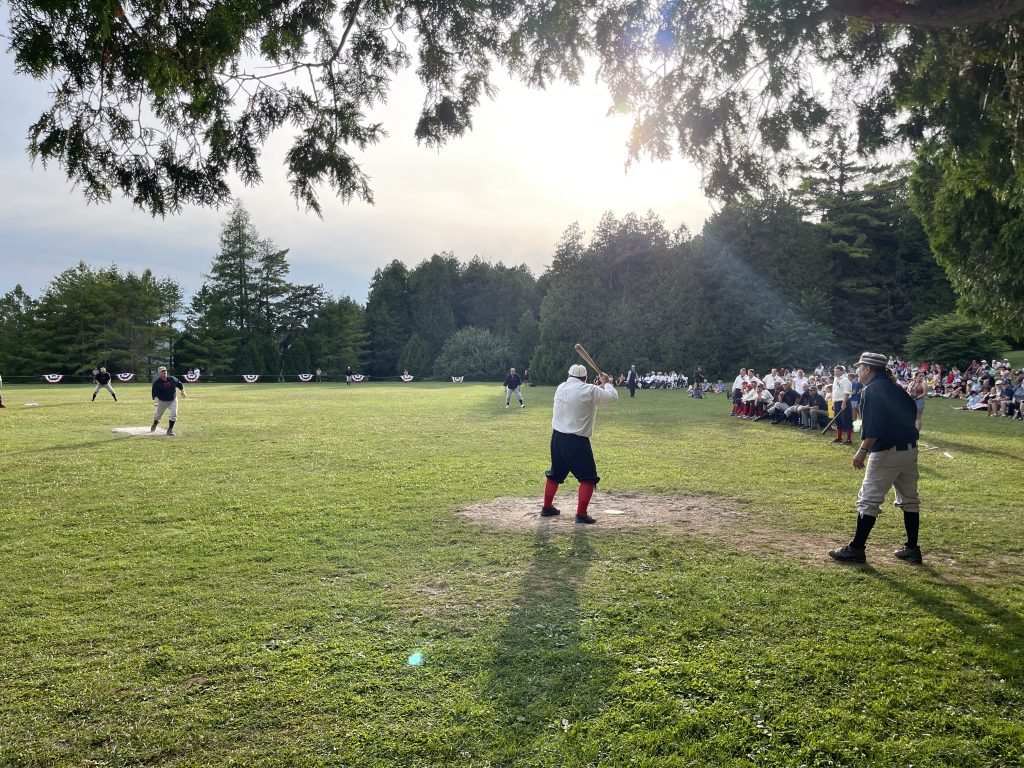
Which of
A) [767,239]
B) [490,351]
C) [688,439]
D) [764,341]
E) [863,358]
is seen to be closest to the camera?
[863,358]

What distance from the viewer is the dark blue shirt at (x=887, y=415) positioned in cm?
689

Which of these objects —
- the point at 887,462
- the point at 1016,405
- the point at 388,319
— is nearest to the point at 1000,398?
the point at 1016,405

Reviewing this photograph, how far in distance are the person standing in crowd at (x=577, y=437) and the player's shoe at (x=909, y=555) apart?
3413 millimetres

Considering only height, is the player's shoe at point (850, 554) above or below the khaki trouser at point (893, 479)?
below

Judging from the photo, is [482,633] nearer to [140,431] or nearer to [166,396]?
[166,396]

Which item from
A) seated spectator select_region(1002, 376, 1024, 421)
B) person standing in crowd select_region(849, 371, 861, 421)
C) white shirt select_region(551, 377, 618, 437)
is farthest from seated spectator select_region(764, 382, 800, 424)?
white shirt select_region(551, 377, 618, 437)

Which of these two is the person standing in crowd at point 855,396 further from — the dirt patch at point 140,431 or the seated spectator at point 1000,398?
the dirt patch at point 140,431

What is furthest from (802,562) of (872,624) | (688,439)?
(688,439)

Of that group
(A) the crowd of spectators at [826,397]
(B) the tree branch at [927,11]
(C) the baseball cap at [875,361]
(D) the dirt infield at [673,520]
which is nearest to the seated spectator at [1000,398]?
(A) the crowd of spectators at [826,397]

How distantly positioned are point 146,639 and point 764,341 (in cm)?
5959

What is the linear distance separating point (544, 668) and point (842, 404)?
16.4 metres

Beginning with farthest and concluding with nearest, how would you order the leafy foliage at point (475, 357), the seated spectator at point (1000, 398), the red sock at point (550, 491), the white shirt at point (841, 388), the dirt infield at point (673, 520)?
the leafy foliage at point (475, 357), the seated spectator at point (1000, 398), the white shirt at point (841, 388), the red sock at point (550, 491), the dirt infield at point (673, 520)

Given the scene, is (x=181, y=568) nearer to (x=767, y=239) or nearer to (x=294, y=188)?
(x=294, y=188)

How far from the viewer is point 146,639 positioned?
16.0 feet
